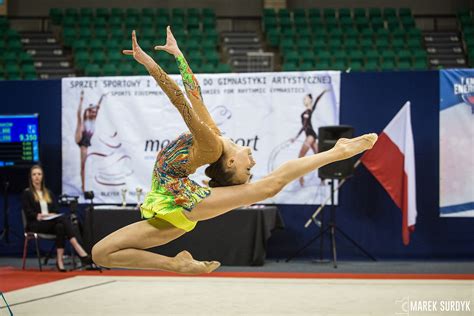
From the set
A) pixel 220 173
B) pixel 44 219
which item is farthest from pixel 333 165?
pixel 220 173

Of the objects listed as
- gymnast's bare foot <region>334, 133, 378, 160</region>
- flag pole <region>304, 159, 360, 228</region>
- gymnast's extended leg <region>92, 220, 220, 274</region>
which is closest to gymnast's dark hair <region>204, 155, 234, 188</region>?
gymnast's extended leg <region>92, 220, 220, 274</region>

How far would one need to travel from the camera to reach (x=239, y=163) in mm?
4164

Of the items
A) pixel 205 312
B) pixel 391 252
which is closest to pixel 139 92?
pixel 391 252

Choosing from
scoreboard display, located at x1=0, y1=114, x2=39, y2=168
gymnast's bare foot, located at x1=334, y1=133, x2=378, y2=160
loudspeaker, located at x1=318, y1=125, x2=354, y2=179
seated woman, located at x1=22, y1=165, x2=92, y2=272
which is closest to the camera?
gymnast's bare foot, located at x1=334, y1=133, x2=378, y2=160

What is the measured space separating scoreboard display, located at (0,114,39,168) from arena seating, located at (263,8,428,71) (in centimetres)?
498

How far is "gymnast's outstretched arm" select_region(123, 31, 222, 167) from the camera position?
381 centimetres

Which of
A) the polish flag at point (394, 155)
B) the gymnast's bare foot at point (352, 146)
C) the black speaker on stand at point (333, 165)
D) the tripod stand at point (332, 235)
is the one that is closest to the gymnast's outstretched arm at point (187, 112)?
the gymnast's bare foot at point (352, 146)

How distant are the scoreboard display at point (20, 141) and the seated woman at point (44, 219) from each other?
75 centimetres

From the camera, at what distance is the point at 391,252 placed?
28.8ft

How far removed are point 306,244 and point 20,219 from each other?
12.9 ft

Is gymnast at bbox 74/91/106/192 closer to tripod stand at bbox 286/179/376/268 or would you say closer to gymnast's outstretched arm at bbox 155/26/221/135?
tripod stand at bbox 286/179/376/268

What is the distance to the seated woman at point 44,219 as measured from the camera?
7.88 meters

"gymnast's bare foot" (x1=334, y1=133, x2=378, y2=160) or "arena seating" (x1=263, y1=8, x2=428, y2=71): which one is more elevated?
"arena seating" (x1=263, y1=8, x2=428, y2=71)

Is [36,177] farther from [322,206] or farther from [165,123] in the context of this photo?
[322,206]
